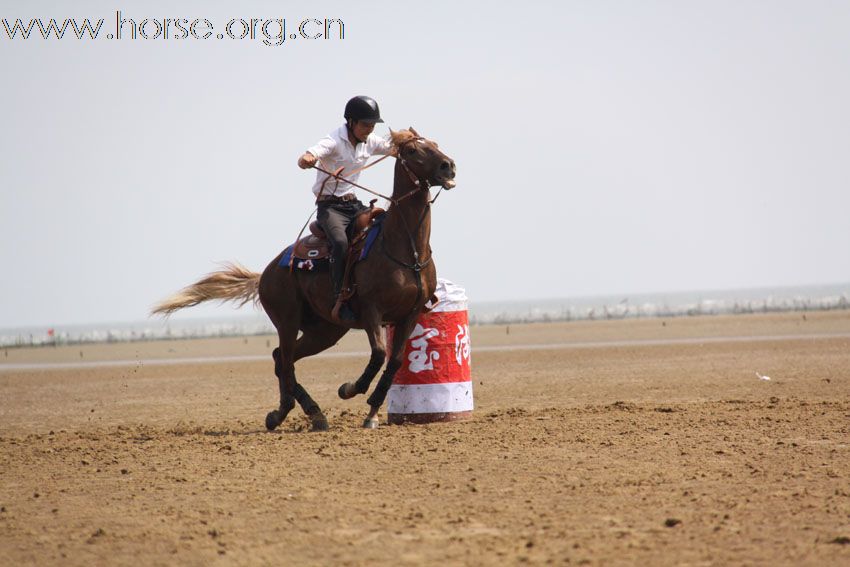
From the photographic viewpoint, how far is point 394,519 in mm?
6750

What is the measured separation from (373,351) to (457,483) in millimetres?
3015

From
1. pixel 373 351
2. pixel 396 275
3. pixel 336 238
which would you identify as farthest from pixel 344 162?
pixel 373 351

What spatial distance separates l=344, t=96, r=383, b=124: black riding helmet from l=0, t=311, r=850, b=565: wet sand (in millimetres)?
3079

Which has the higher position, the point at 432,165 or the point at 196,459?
the point at 432,165

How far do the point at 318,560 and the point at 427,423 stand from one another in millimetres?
5845

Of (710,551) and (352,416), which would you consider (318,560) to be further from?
(352,416)

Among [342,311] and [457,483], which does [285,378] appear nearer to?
[342,311]

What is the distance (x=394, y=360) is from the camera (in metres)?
11.1

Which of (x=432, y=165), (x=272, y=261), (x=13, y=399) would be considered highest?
(x=432, y=165)

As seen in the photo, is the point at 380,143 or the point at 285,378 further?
the point at 285,378

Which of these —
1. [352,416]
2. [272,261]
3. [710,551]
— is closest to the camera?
[710,551]

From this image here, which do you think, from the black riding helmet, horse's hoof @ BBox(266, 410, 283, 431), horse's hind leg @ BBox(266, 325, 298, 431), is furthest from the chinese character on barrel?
the black riding helmet

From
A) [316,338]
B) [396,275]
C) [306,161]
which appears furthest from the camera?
[316,338]

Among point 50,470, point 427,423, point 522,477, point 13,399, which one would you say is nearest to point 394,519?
point 522,477
